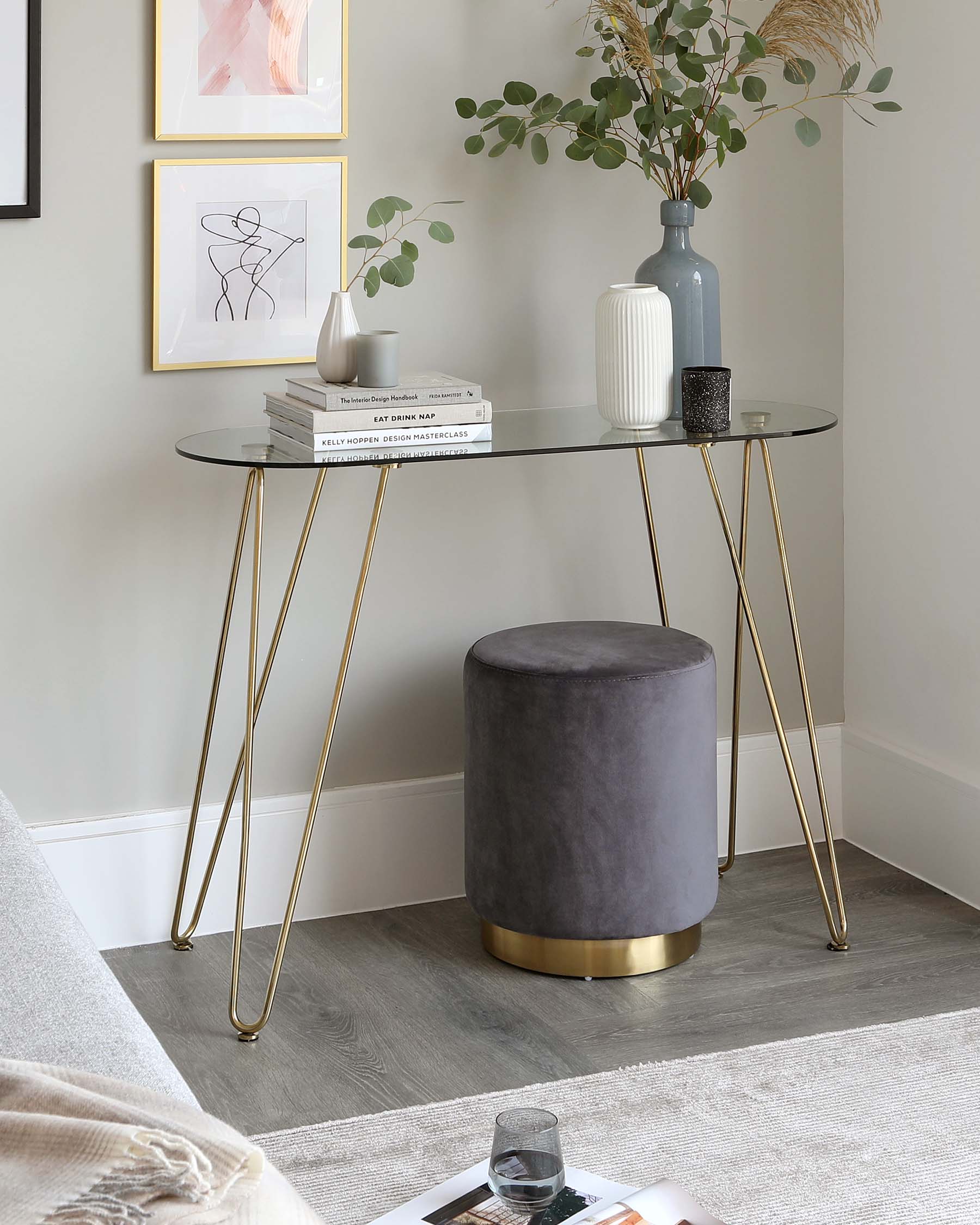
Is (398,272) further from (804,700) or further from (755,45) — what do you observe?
(804,700)

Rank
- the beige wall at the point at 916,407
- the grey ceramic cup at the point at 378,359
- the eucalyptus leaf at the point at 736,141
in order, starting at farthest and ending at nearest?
the beige wall at the point at 916,407, the eucalyptus leaf at the point at 736,141, the grey ceramic cup at the point at 378,359

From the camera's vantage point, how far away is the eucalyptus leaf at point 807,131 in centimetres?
250

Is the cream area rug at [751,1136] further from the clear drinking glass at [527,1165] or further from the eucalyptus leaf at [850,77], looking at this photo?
the eucalyptus leaf at [850,77]

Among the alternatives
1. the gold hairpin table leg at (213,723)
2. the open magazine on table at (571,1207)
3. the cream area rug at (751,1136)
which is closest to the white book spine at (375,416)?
the gold hairpin table leg at (213,723)

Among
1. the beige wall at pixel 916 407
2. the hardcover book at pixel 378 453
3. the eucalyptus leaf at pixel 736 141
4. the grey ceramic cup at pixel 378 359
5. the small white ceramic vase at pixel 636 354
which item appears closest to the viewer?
the hardcover book at pixel 378 453

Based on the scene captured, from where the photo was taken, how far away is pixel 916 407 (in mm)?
2746

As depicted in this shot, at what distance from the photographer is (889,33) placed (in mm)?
2732

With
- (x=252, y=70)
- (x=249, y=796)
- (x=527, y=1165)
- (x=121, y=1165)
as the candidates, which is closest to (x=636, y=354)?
(x=252, y=70)

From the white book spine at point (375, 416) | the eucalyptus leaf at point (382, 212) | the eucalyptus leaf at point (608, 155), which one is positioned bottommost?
the white book spine at point (375, 416)

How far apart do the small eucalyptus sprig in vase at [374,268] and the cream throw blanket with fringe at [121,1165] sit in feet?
4.98

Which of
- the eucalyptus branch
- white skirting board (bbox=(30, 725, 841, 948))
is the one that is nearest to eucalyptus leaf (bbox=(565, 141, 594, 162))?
the eucalyptus branch

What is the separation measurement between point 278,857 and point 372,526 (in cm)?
77

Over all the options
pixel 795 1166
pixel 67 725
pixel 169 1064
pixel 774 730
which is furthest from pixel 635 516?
pixel 169 1064

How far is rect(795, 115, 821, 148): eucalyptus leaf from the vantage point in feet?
8.20
